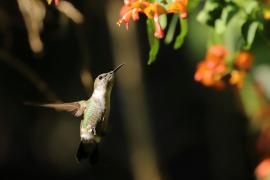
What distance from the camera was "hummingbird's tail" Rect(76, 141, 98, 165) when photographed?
2.73m

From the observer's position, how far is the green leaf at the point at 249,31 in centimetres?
242

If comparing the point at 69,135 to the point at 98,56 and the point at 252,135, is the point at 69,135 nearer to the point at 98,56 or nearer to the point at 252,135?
the point at 98,56

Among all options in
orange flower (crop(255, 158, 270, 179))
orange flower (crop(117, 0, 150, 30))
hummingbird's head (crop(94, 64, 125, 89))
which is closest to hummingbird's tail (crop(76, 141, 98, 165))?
hummingbird's head (crop(94, 64, 125, 89))

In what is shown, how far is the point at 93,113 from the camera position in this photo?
269 cm

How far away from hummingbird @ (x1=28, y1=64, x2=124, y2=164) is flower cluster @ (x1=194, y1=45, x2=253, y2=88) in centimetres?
50

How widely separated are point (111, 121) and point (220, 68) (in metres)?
3.37

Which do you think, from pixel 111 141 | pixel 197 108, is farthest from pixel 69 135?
pixel 197 108

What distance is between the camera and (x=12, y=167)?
6.32 m

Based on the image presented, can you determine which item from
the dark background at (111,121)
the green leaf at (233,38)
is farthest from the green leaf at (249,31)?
the dark background at (111,121)

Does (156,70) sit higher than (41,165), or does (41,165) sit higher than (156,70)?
(156,70)

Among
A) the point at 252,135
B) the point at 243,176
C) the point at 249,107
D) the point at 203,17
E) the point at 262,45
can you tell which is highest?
the point at 203,17

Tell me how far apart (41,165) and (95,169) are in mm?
512

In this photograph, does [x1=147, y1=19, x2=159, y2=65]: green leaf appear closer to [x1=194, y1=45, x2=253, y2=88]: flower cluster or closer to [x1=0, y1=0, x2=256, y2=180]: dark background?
[x1=194, y1=45, x2=253, y2=88]: flower cluster

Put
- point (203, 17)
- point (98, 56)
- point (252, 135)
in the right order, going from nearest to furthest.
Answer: point (203, 17) < point (252, 135) < point (98, 56)
